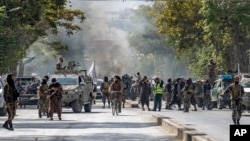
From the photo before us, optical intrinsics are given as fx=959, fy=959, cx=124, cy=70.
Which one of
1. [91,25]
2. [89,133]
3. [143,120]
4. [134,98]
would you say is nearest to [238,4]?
[134,98]

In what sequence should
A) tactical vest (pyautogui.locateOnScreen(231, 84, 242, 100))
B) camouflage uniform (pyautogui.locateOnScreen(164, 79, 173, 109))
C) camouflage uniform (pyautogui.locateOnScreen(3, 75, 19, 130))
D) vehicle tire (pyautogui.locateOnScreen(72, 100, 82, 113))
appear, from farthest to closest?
camouflage uniform (pyautogui.locateOnScreen(164, 79, 173, 109)), vehicle tire (pyautogui.locateOnScreen(72, 100, 82, 113)), tactical vest (pyautogui.locateOnScreen(231, 84, 242, 100)), camouflage uniform (pyautogui.locateOnScreen(3, 75, 19, 130))

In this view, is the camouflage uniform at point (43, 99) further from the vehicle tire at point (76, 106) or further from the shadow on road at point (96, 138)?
the shadow on road at point (96, 138)

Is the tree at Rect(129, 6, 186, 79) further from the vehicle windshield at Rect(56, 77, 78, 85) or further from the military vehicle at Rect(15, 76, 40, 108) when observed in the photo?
the vehicle windshield at Rect(56, 77, 78, 85)

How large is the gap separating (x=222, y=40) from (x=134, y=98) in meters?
7.45

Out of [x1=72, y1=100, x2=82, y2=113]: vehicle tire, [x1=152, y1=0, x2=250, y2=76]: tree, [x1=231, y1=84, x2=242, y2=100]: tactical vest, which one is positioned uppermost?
[x1=152, y1=0, x2=250, y2=76]: tree

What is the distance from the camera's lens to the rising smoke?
95.3m

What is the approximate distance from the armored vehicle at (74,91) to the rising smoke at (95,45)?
28485mm

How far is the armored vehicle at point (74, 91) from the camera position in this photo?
4434 centimetres

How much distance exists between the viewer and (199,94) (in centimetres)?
5512

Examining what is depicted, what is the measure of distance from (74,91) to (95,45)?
63.0 m

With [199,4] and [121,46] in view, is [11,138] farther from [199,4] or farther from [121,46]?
[121,46]

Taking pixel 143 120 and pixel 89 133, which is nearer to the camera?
pixel 89 133

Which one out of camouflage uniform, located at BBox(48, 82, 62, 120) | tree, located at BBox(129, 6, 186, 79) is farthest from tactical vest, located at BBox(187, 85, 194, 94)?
tree, located at BBox(129, 6, 186, 79)

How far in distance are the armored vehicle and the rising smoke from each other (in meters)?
28.5
